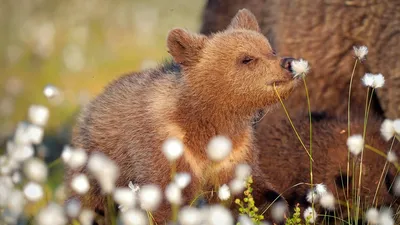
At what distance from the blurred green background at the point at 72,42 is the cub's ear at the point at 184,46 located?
6.03 meters

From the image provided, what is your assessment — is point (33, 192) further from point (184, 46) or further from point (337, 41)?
point (337, 41)

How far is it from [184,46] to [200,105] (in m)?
0.37

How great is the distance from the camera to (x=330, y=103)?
769cm

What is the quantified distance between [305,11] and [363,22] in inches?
22.2

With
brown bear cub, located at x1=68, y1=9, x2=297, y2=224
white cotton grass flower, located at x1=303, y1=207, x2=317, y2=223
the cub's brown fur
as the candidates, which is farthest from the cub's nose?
the cub's brown fur

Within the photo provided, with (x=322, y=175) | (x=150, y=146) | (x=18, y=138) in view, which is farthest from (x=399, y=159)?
(x=18, y=138)

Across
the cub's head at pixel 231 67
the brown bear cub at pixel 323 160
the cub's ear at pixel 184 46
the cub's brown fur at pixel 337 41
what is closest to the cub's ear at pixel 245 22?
the cub's head at pixel 231 67

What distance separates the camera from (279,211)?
4.91 metres

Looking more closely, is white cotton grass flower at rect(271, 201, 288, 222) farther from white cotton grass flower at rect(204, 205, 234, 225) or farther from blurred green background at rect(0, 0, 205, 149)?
blurred green background at rect(0, 0, 205, 149)

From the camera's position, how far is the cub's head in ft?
17.2

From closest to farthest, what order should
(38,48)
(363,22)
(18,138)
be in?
1. (18,138)
2. (363,22)
3. (38,48)

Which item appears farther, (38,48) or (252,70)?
(38,48)

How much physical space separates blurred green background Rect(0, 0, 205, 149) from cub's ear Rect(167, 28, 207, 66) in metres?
6.03

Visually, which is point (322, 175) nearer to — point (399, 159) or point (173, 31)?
point (399, 159)
